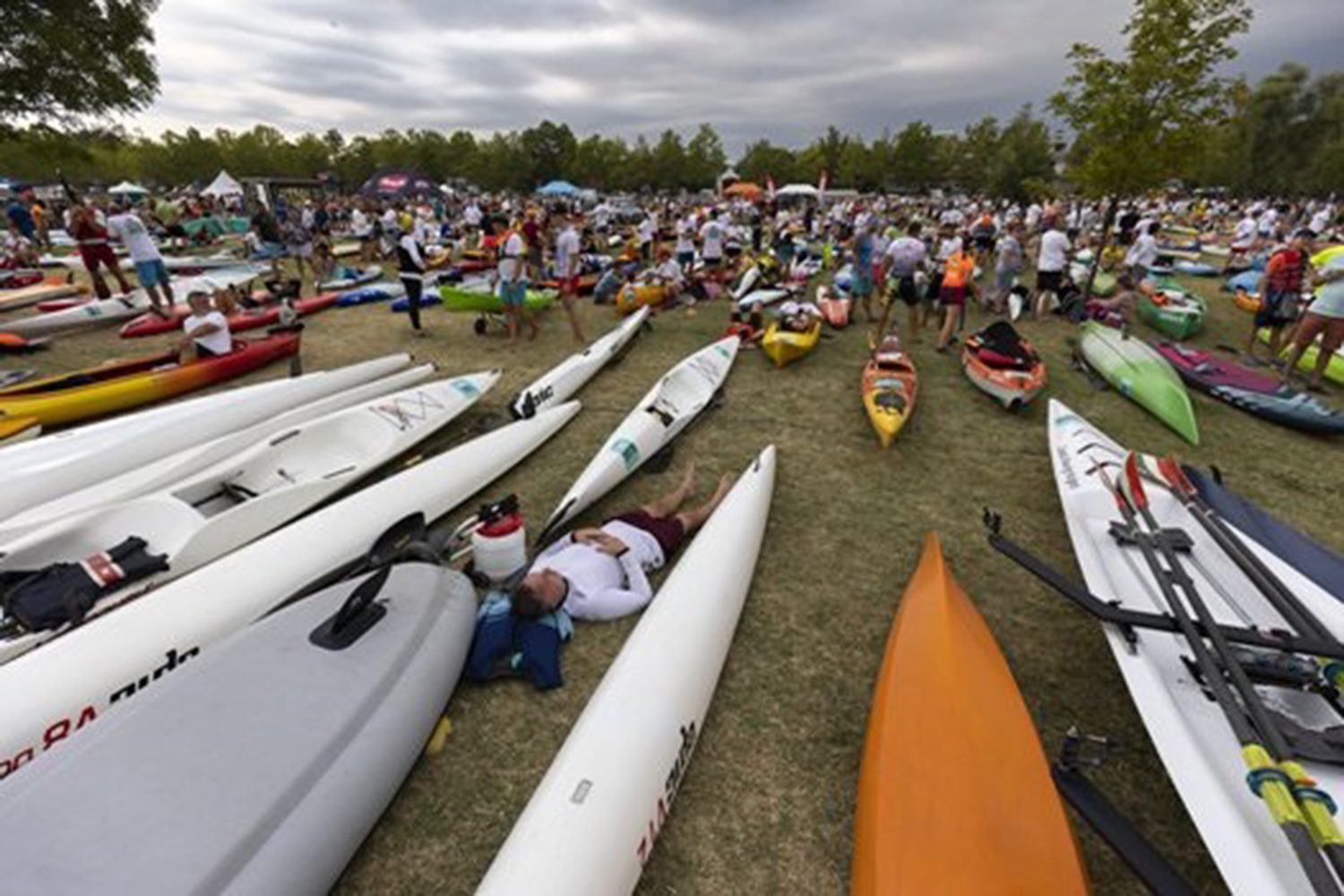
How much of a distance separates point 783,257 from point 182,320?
11522mm

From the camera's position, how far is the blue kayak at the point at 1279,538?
10.8 feet

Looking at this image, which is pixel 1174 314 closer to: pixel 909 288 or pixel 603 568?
pixel 909 288

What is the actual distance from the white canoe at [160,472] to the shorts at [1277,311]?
11.5 metres

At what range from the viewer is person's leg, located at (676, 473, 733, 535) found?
13.7ft

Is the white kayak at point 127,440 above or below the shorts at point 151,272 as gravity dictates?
below

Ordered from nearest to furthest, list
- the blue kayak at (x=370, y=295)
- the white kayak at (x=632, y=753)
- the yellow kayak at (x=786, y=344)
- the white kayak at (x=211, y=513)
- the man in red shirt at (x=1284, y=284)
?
the white kayak at (x=632, y=753), the white kayak at (x=211, y=513), the man in red shirt at (x=1284, y=284), the yellow kayak at (x=786, y=344), the blue kayak at (x=370, y=295)

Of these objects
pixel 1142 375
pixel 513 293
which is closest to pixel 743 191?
pixel 513 293

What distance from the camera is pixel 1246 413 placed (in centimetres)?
651

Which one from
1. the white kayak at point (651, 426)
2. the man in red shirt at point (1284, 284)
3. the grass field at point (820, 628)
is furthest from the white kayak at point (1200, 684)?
the man in red shirt at point (1284, 284)

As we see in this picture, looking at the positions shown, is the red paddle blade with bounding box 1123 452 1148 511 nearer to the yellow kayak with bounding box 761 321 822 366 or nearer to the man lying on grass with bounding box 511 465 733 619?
the man lying on grass with bounding box 511 465 733 619

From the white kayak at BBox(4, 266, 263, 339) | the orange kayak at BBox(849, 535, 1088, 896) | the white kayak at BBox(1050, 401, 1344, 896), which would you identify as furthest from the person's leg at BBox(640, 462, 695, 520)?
the white kayak at BBox(4, 266, 263, 339)

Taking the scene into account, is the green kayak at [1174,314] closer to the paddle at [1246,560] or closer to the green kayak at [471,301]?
the paddle at [1246,560]

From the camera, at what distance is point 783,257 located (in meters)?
13.8

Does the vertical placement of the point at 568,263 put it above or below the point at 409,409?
above
